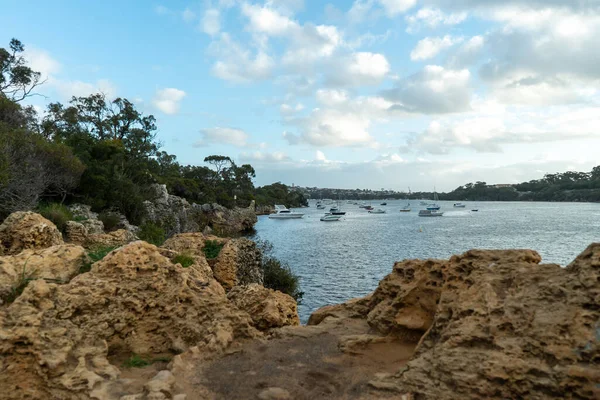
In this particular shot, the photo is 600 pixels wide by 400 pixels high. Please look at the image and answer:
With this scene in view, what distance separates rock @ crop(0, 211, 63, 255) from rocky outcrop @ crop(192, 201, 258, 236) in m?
38.5

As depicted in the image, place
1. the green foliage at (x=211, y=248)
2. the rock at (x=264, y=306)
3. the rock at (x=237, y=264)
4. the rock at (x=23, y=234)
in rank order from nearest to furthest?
the rock at (x=264, y=306)
the rock at (x=23, y=234)
the rock at (x=237, y=264)
the green foliage at (x=211, y=248)

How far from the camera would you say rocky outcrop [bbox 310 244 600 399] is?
4.16 metres

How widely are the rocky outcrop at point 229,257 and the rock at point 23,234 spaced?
4036 millimetres

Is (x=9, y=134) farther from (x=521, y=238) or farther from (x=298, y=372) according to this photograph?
(x=521, y=238)

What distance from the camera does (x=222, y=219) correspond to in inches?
2247

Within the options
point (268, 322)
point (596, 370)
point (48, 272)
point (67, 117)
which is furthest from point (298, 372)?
point (67, 117)

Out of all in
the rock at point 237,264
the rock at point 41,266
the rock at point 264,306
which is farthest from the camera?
the rock at point 237,264

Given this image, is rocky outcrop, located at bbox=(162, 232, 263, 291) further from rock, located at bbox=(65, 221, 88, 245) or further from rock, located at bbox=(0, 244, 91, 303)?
rock, located at bbox=(0, 244, 91, 303)

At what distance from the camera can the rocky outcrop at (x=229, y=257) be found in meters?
14.4

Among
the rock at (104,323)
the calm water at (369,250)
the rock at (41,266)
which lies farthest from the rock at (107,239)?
the calm water at (369,250)

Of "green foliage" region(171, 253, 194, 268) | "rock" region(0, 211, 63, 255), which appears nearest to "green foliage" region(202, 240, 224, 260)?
"green foliage" region(171, 253, 194, 268)

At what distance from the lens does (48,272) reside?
7129 millimetres

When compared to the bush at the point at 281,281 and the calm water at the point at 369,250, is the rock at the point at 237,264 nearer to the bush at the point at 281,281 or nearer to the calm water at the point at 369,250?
the calm water at the point at 369,250

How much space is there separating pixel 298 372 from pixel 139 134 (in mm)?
43980
